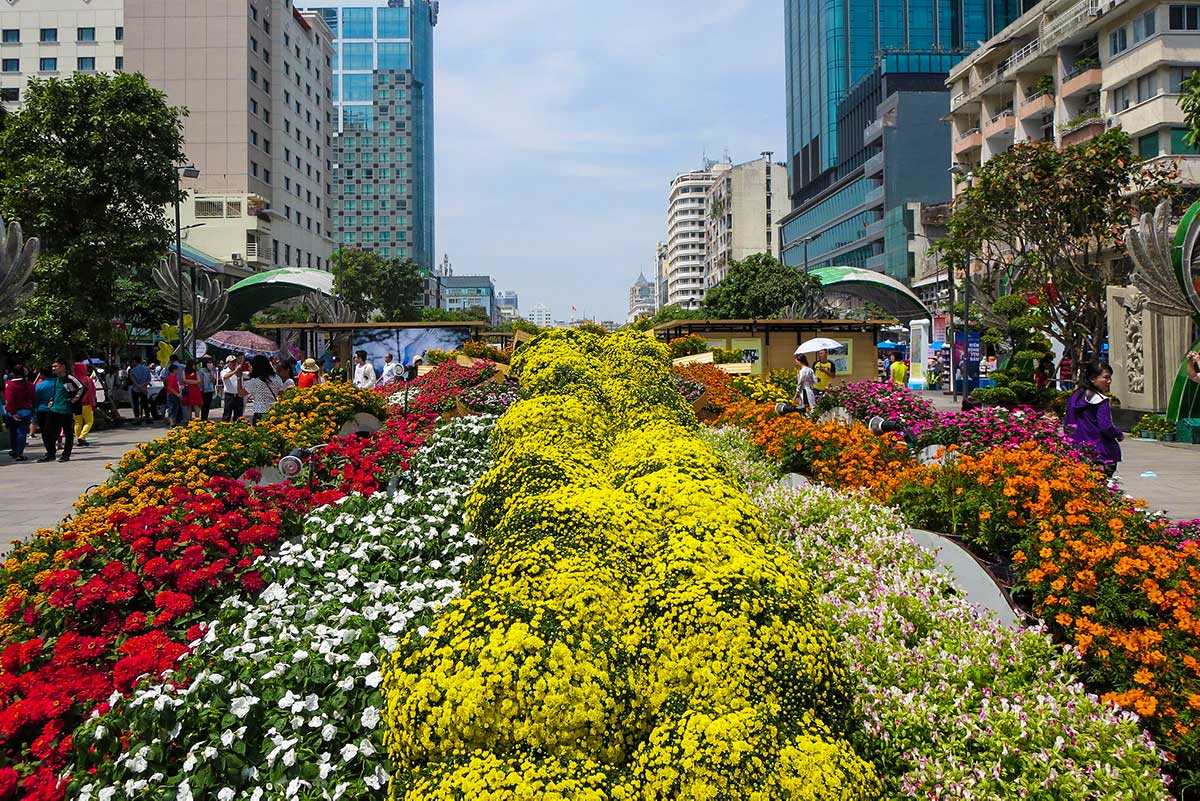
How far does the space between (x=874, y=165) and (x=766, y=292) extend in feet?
95.8

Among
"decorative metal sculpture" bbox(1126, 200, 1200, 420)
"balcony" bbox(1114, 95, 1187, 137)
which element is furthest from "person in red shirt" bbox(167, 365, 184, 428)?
"balcony" bbox(1114, 95, 1187, 137)

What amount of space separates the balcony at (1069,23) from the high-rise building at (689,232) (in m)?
123

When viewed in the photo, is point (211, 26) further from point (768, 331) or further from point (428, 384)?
point (428, 384)

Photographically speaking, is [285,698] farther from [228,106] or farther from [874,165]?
[874,165]

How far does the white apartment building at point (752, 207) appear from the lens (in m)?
128

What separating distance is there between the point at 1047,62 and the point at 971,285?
19.0 metres

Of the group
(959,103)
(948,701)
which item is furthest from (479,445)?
(959,103)

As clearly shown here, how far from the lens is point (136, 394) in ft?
78.5

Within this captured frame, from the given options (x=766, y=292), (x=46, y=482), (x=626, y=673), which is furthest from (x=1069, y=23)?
(x=626, y=673)

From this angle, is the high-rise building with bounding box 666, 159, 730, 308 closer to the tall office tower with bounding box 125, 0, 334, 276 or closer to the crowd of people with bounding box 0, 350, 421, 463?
the tall office tower with bounding box 125, 0, 334, 276

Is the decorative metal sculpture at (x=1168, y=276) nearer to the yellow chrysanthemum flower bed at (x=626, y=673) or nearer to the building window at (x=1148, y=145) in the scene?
the yellow chrysanthemum flower bed at (x=626, y=673)

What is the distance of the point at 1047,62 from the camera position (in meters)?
43.8

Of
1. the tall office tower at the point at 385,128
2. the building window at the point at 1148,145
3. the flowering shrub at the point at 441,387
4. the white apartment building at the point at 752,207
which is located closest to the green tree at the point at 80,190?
the flowering shrub at the point at 441,387

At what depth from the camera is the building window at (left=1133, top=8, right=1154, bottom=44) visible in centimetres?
3534
